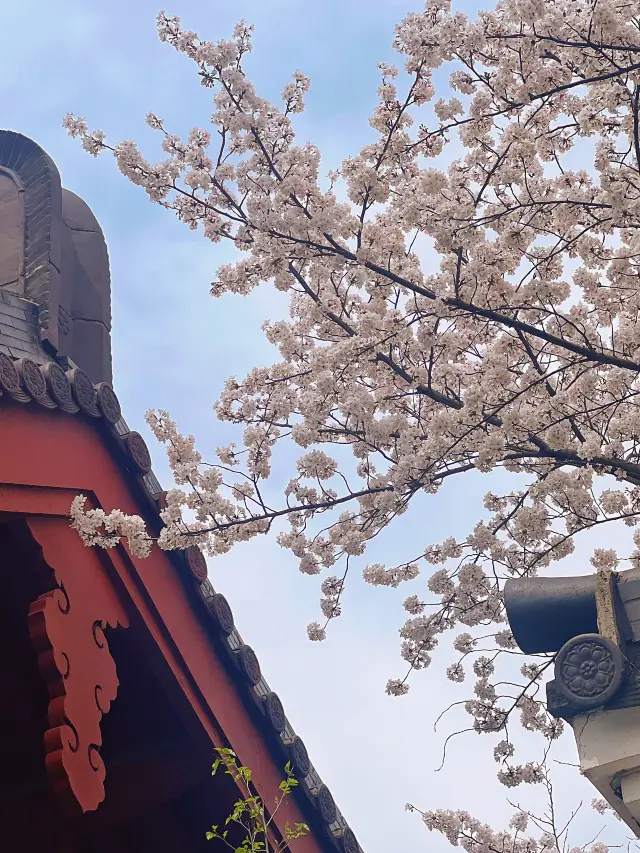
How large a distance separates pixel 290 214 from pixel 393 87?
74 cm

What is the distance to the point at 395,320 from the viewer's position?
3977mm

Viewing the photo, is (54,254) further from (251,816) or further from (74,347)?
(251,816)

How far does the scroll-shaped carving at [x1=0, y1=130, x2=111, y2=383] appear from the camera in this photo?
4766 millimetres

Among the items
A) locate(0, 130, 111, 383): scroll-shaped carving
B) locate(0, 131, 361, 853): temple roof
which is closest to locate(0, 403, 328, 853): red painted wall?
locate(0, 131, 361, 853): temple roof

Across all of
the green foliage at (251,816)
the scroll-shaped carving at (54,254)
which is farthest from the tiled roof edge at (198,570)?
the scroll-shaped carving at (54,254)

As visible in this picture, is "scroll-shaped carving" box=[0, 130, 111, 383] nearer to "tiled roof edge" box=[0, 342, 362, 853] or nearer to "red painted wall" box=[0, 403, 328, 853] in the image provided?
"tiled roof edge" box=[0, 342, 362, 853]

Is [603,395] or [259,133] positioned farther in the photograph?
[603,395]

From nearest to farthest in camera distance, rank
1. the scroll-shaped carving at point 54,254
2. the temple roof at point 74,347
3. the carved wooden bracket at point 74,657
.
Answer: the carved wooden bracket at point 74,657, the temple roof at point 74,347, the scroll-shaped carving at point 54,254

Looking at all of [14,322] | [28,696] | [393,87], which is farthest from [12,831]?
[393,87]

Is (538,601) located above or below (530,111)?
below

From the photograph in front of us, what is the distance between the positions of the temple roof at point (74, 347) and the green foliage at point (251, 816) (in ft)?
0.91

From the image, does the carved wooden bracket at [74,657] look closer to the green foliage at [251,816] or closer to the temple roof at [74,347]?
the temple roof at [74,347]

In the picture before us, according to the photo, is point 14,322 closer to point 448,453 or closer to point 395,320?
point 395,320

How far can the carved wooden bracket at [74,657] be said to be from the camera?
3.51 m
